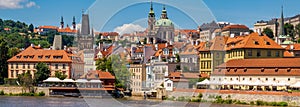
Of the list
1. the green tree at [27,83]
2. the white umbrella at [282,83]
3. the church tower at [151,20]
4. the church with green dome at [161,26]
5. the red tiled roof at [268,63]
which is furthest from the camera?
the green tree at [27,83]

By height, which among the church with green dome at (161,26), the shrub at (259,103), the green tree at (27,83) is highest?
the church with green dome at (161,26)

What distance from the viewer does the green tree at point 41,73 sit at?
46.3 m

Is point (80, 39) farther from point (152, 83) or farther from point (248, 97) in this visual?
point (248, 97)

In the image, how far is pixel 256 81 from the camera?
3716cm

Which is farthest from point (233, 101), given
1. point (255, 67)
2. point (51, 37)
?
point (51, 37)

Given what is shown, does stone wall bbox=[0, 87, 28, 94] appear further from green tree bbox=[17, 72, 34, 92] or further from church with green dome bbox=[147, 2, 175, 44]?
church with green dome bbox=[147, 2, 175, 44]

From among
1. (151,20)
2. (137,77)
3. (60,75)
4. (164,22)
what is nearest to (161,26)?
(164,22)

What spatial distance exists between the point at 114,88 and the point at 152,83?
3.88 meters

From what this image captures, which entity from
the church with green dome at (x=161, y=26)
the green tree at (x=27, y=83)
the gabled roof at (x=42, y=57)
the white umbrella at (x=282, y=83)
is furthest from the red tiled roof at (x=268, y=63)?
the church with green dome at (x=161, y=26)

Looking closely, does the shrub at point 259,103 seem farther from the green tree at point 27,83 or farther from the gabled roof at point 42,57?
the gabled roof at point 42,57

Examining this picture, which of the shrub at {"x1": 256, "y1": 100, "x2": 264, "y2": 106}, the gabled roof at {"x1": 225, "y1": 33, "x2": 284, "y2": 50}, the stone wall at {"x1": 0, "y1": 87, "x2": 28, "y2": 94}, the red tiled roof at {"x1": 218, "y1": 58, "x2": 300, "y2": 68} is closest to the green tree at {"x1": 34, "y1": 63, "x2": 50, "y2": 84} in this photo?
the stone wall at {"x1": 0, "y1": 87, "x2": 28, "y2": 94}

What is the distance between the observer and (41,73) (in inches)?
1849

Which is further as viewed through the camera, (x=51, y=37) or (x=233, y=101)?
(x=51, y=37)

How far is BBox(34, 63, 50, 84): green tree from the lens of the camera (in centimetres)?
4628
